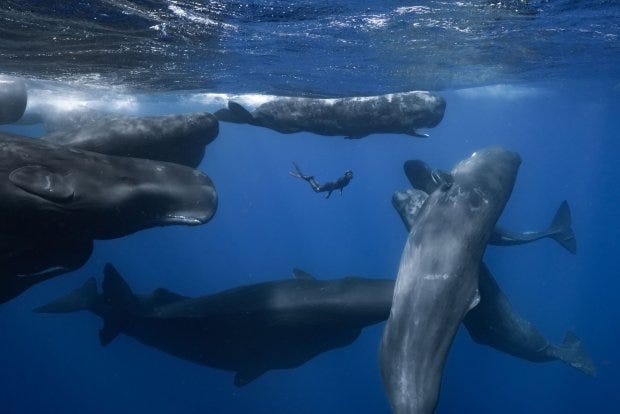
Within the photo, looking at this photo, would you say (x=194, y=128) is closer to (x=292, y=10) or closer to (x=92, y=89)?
(x=292, y=10)

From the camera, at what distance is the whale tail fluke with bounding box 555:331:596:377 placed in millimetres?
16391

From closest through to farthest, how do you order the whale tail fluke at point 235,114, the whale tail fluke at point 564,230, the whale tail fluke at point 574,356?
the whale tail fluke at point 235,114 → the whale tail fluke at point 574,356 → the whale tail fluke at point 564,230

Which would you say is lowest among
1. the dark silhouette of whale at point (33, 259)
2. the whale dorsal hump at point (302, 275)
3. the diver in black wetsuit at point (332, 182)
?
the whale dorsal hump at point (302, 275)

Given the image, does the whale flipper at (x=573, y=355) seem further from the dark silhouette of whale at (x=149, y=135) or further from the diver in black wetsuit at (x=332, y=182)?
the dark silhouette of whale at (x=149, y=135)

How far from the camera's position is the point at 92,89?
22.5 metres

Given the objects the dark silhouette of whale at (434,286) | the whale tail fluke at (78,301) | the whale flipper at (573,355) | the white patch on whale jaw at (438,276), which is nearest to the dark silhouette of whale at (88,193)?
the dark silhouette of whale at (434,286)

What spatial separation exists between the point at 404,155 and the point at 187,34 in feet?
271

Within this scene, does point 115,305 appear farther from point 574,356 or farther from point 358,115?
point 574,356

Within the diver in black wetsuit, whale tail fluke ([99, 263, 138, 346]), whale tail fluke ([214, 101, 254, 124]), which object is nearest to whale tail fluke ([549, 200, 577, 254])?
the diver in black wetsuit

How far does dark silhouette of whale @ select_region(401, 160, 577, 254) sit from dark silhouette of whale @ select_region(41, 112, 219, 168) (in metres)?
5.36

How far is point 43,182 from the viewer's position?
5.71m

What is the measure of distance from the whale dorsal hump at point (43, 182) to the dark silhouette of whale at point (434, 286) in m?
5.21

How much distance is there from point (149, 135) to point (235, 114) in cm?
514

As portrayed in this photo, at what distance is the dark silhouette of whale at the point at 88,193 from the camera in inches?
224
